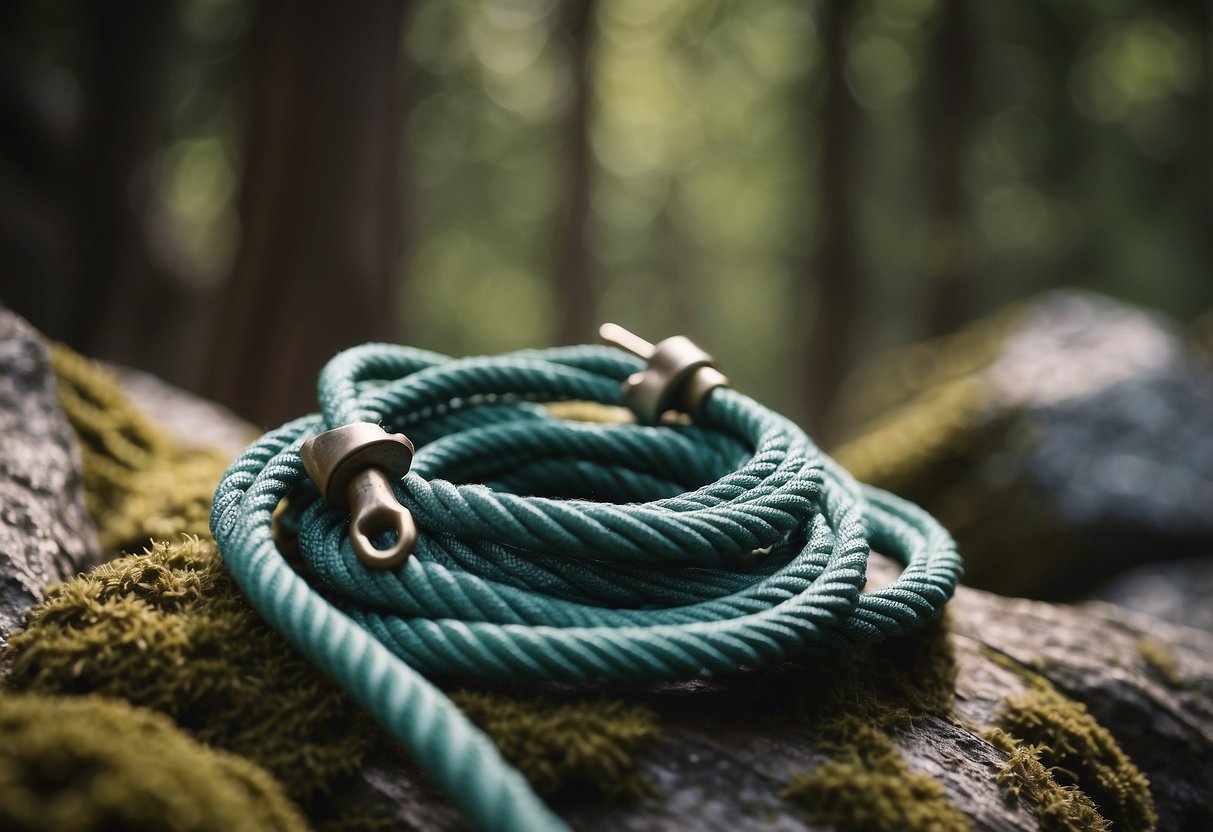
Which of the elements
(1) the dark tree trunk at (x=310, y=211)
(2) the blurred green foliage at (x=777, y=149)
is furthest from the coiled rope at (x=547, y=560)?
(2) the blurred green foliage at (x=777, y=149)

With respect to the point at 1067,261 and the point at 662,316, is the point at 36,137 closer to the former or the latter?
the point at 1067,261

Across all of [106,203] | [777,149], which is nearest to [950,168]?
[777,149]

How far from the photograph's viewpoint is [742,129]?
1398cm

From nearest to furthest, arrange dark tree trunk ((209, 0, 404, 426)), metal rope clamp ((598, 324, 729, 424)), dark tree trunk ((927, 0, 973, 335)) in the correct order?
metal rope clamp ((598, 324, 729, 424))
dark tree trunk ((209, 0, 404, 426))
dark tree trunk ((927, 0, 973, 335))

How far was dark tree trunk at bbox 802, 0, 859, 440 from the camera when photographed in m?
8.00

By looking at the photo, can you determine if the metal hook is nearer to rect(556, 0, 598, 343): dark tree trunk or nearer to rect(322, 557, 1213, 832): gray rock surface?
rect(322, 557, 1213, 832): gray rock surface

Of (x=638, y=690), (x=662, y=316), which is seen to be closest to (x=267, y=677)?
A: (x=638, y=690)

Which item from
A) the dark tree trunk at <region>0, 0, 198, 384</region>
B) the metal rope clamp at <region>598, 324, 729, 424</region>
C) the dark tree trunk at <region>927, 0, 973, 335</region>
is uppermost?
the dark tree trunk at <region>927, 0, 973, 335</region>

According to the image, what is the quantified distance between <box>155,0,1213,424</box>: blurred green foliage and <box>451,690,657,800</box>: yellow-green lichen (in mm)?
7326

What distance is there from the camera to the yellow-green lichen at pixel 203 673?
47.8 inches

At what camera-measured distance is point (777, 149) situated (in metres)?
13.8

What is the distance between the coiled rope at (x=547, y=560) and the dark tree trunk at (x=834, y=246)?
6.34 m

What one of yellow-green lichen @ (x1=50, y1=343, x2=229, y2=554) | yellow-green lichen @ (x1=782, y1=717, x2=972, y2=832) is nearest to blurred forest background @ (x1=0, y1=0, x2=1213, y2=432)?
yellow-green lichen @ (x1=50, y1=343, x2=229, y2=554)

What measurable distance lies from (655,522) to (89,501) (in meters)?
1.59
